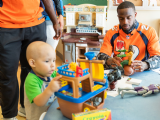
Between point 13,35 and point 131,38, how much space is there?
908 millimetres

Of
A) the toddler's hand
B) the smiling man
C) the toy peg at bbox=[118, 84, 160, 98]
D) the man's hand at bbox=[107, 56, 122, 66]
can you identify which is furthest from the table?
the smiling man

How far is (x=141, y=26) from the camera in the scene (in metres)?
1.40

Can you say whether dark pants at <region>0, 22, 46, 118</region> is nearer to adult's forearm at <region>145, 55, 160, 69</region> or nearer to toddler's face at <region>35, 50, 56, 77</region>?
toddler's face at <region>35, 50, 56, 77</region>

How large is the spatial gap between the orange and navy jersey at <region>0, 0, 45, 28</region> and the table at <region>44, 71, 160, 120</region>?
0.52 metres

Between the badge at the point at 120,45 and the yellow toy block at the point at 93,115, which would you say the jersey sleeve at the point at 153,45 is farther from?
the yellow toy block at the point at 93,115

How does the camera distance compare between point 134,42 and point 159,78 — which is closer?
point 159,78

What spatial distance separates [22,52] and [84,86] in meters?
0.64

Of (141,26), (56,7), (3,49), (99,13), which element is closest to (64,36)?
(99,13)

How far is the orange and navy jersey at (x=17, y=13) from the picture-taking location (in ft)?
3.00

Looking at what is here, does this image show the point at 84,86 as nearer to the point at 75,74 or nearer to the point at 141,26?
the point at 75,74

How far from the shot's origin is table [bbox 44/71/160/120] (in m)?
0.63

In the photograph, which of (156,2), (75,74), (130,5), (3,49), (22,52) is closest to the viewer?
(75,74)

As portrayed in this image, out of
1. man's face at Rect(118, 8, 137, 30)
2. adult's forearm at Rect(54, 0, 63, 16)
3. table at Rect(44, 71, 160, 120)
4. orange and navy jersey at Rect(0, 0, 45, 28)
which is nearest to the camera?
table at Rect(44, 71, 160, 120)

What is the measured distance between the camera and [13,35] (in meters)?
0.96
